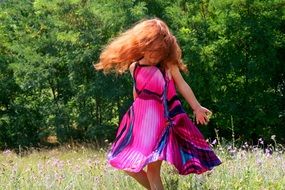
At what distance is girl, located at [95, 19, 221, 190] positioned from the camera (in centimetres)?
451

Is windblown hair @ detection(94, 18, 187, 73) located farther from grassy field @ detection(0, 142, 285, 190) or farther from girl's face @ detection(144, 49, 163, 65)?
grassy field @ detection(0, 142, 285, 190)

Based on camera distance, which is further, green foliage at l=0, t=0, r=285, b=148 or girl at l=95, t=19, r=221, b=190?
green foliage at l=0, t=0, r=285, b=148

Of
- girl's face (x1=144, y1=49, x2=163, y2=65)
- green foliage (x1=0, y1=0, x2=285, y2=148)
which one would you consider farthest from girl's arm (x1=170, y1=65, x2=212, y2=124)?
green foliage (x1=0, y1=0, x2=285, y2=148)

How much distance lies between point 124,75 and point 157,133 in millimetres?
9133

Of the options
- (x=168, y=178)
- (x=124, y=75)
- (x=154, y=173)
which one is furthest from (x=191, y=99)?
(x=124, y=75)

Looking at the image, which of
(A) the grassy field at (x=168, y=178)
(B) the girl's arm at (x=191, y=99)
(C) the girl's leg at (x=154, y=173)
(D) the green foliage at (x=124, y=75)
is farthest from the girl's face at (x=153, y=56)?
(D) the green foliage at (x=124, y=75)

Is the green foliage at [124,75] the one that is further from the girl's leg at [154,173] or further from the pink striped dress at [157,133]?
the girl's leg at [154,173]

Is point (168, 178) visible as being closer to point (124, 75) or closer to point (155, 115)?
point (155, 115)

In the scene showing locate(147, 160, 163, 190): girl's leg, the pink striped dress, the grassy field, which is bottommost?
the grassy field

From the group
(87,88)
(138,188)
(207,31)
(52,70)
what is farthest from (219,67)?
(138,188)

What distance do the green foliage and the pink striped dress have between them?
27.4ft

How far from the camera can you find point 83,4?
14.3 metres

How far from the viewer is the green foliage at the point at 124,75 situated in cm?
1305

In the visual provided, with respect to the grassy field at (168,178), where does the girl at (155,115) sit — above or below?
above
